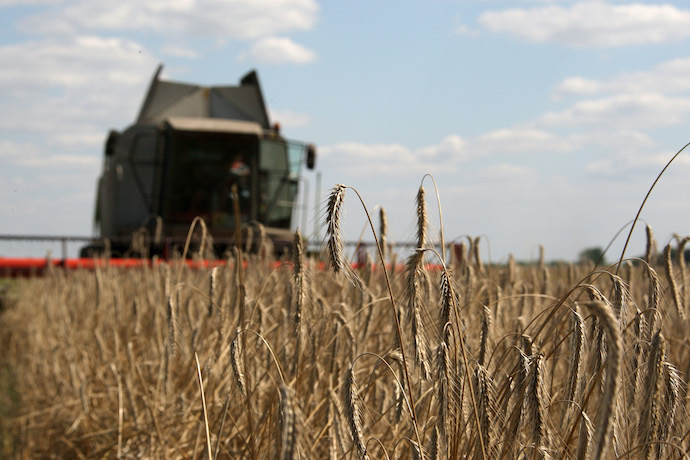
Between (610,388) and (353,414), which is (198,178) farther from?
(610,388)

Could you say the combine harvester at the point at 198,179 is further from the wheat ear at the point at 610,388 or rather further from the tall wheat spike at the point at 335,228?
the wheat ear at the point at 610,388

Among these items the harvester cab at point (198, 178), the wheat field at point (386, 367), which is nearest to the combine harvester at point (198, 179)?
the harvester cab at point (198, 178)

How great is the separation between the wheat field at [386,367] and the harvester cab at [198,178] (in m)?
4.82

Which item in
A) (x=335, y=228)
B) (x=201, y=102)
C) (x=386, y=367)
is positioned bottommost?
(x=386, y=367)

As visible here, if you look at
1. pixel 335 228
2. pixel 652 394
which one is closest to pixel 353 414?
pixel 335 228

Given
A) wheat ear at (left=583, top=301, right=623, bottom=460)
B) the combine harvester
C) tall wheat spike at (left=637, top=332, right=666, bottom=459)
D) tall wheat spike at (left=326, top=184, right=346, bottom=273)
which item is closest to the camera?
wheat ear at (left=583, top=301, right=623, bottom=460)

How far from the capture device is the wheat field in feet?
4.11

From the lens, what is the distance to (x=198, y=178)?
10.1 m

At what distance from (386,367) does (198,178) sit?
844 cm

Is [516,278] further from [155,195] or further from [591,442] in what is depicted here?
[155,195]

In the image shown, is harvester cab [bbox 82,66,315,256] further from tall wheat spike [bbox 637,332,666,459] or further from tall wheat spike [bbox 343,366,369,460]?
tall wheat spike [bbox 637,332,666,459]

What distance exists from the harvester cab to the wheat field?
15.8ft

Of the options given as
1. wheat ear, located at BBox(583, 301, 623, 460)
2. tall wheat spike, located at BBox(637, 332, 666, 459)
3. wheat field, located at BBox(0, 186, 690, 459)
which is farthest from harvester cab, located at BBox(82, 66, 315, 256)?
wheat ear, located at BBox(583, 301, 623, 460)

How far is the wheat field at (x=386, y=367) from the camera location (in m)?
1.25
